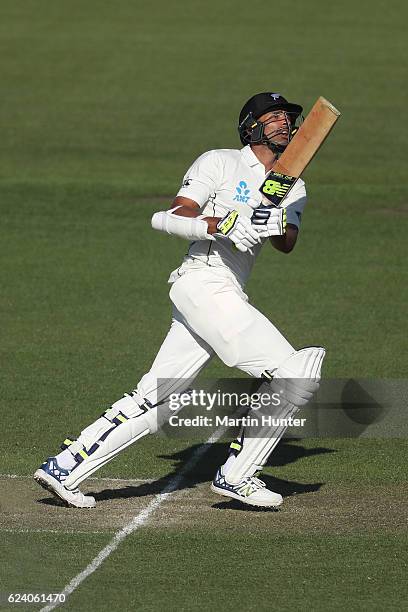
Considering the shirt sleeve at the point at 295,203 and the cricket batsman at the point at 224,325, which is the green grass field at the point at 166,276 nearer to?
the cricket batsman at the point at 224,325

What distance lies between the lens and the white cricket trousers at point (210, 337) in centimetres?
749

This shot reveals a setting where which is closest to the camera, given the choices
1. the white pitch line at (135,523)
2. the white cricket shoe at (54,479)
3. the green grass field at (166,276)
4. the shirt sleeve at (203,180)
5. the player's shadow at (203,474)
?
the white pitch line at (135,523)

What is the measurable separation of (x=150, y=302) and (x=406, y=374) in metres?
3.62

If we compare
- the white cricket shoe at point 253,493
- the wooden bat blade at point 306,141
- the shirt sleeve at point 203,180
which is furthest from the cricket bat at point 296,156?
the white cricket shoe at point 253,493

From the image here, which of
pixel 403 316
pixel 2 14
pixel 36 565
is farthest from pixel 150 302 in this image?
pixel 2 14

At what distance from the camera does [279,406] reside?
759 cm

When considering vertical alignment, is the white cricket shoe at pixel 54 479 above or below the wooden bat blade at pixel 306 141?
below

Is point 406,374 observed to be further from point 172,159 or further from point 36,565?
point 172,159

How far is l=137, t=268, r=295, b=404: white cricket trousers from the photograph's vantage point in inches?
295

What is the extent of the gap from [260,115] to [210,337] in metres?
1.40

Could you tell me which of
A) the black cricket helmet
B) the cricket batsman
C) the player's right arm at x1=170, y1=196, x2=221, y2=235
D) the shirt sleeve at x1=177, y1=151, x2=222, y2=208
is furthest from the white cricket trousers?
the black cricket helmet

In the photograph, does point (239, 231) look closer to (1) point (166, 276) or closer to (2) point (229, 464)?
(2) point (229, 464)

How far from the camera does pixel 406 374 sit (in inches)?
439

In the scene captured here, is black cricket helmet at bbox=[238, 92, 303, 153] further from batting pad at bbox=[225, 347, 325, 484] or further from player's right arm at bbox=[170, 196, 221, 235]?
batting pad at bbox=[225, 347, 325, 484]
